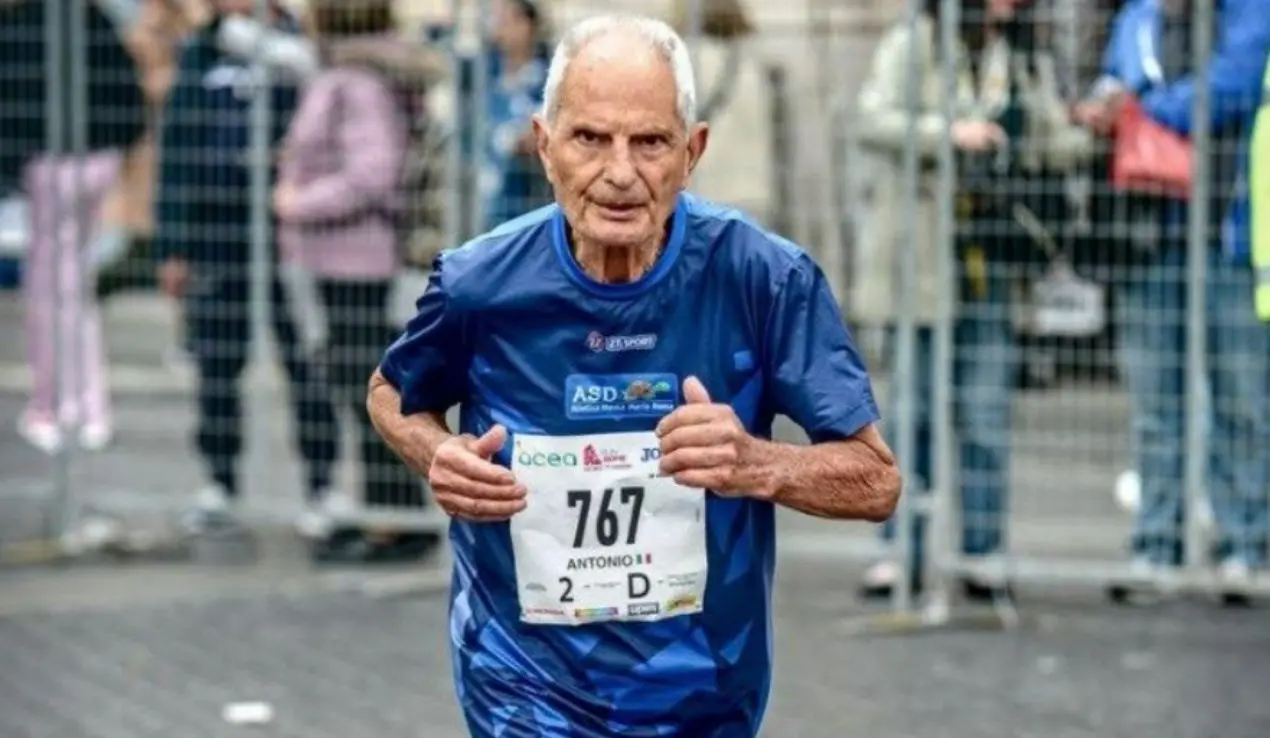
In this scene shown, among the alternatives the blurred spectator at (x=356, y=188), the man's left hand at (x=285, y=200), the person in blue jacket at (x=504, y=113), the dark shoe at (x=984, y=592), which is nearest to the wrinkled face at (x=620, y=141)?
the dark shoe at (x=984, y=592)

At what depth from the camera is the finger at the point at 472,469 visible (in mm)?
4586

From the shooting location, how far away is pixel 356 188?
10641 mm

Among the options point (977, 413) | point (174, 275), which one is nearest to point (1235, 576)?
point (977, 413)

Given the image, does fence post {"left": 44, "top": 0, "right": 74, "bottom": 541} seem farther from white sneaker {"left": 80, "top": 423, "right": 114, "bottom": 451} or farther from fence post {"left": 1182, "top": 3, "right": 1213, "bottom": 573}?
fence post {"left": 1182, "top": 3, "right": 1213, "bottom": 573}

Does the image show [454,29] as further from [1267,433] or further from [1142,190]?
[1267,433]

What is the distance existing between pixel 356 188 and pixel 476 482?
615 centimetres

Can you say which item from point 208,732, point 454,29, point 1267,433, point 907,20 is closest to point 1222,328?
point 1267,433

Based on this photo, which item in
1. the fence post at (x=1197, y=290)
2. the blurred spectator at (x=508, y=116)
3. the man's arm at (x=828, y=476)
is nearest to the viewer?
the man's arm at (x=828, y=476)

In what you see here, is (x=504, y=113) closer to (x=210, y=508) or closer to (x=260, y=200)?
(x=260, y=200)

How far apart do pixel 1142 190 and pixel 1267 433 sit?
91cm

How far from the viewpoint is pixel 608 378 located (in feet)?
15.7

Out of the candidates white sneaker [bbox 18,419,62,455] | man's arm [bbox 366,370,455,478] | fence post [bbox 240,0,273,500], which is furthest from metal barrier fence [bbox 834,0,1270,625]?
man's arm [bbox 366,370,455,478]

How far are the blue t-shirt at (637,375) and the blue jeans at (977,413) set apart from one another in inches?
202

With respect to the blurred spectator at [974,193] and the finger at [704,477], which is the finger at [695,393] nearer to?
the finger at [704,477]
